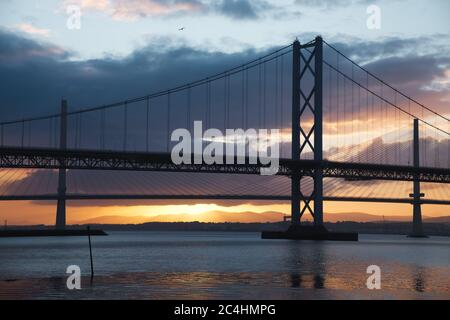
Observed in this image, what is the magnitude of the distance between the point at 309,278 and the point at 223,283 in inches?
207

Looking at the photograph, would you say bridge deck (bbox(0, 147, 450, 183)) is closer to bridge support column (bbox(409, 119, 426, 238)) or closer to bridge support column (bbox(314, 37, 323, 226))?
bridge support column (bbox(314, 37, 323, 226))

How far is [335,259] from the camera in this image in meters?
54.0

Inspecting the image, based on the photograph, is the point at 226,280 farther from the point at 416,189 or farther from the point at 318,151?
the point at 416,189

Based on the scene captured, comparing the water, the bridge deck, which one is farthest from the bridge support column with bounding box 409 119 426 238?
the water

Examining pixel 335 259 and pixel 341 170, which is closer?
pixel 335 259

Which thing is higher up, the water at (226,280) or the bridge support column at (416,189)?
the bridge support column at (416,189)

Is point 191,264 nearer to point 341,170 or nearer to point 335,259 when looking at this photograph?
point 335,259

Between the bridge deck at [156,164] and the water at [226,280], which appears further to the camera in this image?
the bridge deck at [156,164]

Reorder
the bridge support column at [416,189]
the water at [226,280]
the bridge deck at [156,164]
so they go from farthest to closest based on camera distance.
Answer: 1. the bridge support column at [416,189]
2. the bridge deck at [156,164]
3. the water at [226,280]

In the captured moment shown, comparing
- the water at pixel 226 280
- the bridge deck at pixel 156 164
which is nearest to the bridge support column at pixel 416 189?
the bridge deck at pixel 156 164

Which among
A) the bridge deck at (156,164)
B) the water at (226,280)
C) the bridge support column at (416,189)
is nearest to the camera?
the water at (226,280)

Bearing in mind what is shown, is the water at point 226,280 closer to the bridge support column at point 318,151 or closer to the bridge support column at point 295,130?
the bridge support column at point 318,151
